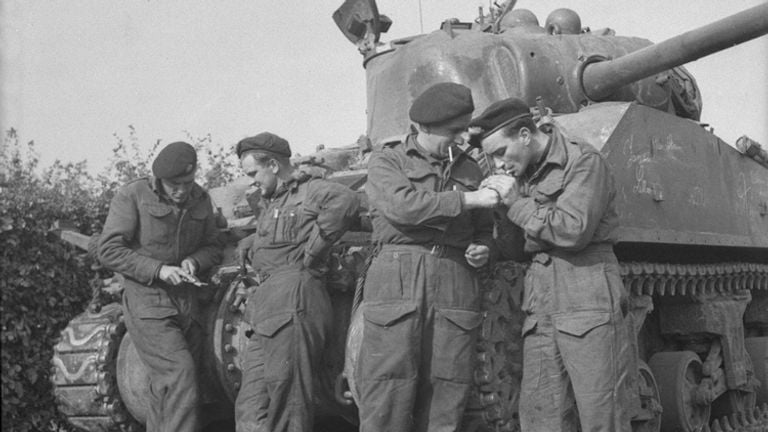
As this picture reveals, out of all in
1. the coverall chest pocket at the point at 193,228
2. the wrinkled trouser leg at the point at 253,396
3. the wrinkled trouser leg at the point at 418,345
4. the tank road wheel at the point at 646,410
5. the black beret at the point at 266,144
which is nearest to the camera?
the wrinkled trouser leg at the point at 418,345

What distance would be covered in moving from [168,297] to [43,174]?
375 cm

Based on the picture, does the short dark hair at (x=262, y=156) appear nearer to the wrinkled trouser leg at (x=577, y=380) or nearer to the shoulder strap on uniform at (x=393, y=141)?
the shoulder strap on uniform at (x=393, y=141)

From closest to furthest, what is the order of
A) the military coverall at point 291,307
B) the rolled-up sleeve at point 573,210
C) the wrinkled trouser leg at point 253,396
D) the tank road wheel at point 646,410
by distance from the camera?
→ the rolled-up sleeve at point 573,210 → the military coverall at point 291,307 → the wrinkled trouser leg at point 253,396 → the tank road wheel at point 646,410

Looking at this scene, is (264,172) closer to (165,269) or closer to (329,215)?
(329,215)

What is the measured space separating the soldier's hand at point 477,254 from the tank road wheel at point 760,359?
182 inches

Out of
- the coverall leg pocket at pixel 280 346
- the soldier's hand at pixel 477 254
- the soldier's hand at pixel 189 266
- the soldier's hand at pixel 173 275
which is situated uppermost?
the soldier's hand at pixel 477 254

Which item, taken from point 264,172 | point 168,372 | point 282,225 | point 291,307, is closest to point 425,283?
point 291,307

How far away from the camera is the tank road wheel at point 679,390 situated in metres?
7.38

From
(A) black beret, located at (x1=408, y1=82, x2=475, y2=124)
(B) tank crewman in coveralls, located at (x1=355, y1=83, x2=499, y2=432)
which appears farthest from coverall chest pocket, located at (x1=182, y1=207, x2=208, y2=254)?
(A) black beret, located at (x1=408, y1=82, x2=475, y2=124)

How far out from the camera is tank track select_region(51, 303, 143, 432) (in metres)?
7.02

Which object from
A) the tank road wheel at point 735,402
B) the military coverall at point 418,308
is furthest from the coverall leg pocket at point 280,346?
the tank road wheel at point 735,402

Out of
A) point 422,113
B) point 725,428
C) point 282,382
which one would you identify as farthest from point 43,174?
point 725,428

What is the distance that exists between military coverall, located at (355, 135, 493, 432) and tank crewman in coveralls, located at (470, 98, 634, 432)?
34 cm

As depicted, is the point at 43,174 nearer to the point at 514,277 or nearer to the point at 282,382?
the point at 282,382
